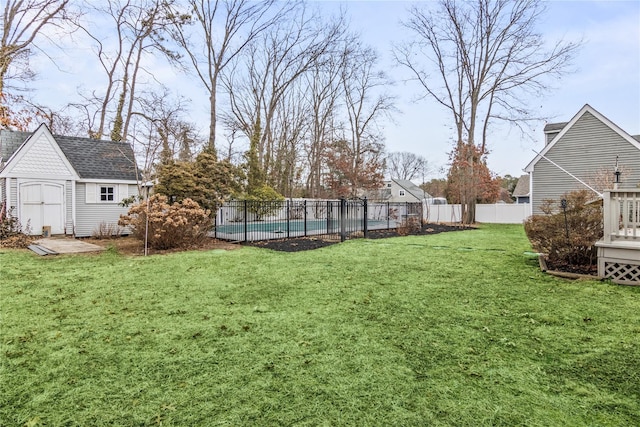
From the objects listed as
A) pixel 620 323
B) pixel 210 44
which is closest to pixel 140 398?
pixel 620 323

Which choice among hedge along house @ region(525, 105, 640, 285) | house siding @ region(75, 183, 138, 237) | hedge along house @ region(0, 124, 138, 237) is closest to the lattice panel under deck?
hedge along house @ region(525, 105, 640, 285)

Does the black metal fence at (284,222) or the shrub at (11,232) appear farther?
the black metal fence at (284,222)

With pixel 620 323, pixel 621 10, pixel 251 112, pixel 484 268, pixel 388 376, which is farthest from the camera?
pixel 251 112

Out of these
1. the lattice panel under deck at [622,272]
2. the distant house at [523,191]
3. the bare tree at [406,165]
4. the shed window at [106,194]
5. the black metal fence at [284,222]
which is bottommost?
the lattice panel under deck at [622,272]

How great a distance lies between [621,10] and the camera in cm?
856

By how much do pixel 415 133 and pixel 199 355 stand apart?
3242cm

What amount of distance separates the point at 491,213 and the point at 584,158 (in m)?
8.36

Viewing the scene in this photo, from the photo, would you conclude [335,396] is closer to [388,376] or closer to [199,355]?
[388,376]

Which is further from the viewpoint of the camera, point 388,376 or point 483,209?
point 483,209

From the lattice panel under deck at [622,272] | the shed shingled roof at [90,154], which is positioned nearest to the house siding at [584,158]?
the lattice panel under deck at [622,272]

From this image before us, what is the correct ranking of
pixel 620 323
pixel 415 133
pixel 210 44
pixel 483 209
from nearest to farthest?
pixel 620 323
pixel 210 44
pixel 483 209
pixel 415 133

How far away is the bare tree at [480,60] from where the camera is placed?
66.2 ft

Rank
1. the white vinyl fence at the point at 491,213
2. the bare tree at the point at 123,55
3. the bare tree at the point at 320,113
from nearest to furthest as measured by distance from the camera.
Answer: the bare tree at the point at 123,55
the white vinyl fence at the point at 491,213
the bare tree at the point at 320,113

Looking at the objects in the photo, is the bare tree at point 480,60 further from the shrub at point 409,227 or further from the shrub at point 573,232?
the shrub at point 573,232
